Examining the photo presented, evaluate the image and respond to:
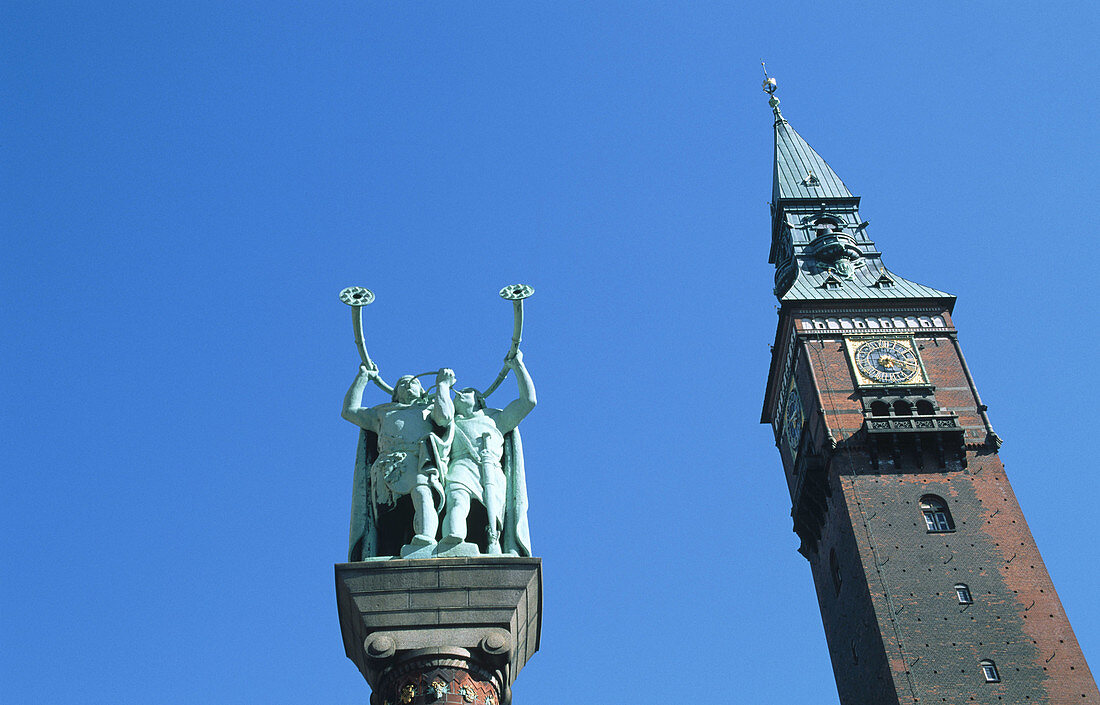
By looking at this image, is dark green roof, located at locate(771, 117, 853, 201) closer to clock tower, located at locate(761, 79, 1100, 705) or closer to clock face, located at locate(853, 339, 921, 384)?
clock tower, located at locate(761, 79, 1100, 705)

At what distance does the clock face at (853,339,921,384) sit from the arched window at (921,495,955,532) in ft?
20.0

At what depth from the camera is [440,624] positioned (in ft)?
41.9

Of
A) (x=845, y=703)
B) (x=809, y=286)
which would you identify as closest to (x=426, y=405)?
(x=845, y=703)

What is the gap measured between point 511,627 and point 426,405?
11.0ft

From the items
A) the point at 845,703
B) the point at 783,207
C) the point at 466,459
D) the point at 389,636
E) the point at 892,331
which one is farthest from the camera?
the point at 783,207

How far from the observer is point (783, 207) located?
68125 millimetres

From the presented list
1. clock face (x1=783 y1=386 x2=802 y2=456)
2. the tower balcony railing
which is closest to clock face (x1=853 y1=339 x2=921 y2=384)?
the tower balcony railing

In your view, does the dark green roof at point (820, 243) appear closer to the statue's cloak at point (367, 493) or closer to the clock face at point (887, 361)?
the clock face at point (887, 361)

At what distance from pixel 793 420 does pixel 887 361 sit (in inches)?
223

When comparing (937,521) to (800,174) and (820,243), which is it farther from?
(800,174)

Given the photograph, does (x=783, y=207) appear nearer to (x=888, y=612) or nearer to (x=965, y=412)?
(x=965, y=412)

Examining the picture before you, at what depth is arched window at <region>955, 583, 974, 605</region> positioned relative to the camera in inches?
1884

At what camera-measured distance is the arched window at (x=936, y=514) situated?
166 feet

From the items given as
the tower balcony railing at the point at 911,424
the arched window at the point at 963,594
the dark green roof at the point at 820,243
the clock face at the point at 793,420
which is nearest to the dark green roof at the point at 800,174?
the dark green roof at the point at 820,243
